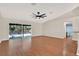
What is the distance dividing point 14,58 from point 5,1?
117 centimetres

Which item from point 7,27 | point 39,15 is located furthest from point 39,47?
point 7,27

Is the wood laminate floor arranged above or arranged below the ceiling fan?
below

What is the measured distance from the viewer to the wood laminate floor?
3.00 m

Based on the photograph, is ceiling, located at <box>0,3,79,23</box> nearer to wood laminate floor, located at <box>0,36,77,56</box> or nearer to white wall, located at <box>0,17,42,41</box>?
white wall, located at <box>0,17,42,41</box>

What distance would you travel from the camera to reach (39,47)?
9.98 ft

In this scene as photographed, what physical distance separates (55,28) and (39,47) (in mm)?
534

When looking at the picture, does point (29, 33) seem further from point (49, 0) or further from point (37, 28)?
point (49, 0)

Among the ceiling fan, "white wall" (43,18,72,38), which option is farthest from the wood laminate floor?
the ceiling fan

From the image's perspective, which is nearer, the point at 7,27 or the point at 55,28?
the point at 7,27

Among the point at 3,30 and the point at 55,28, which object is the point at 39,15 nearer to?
the point at 55,28

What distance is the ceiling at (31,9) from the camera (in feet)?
9.69

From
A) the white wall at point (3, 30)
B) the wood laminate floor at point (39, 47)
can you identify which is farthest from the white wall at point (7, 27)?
the wood laminate floor at point (39, 47)

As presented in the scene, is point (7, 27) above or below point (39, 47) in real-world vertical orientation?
above

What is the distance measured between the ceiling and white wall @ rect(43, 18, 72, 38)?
0.11m
